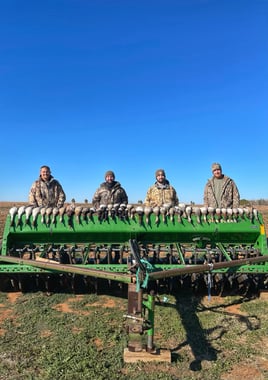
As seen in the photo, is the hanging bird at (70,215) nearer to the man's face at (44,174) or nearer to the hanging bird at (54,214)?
the hanging bird at (54,214)

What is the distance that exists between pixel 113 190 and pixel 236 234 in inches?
123

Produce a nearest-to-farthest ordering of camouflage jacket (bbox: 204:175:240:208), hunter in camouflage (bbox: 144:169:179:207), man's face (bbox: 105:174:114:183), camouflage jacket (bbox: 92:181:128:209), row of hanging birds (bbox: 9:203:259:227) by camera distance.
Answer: row of hanging birds (bbox: 9:203:259:227), camouflage jacket (bbox: 204:175:240:208), camouflage jacket (bbox: 92:181:128:209), man's face (bbox: 105:174:114:183), hunter in camouflage (bbox: 144:169:179:207)

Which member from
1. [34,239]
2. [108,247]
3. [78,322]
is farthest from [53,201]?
[78,322]

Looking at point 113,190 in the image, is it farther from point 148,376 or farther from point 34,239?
point 148,376

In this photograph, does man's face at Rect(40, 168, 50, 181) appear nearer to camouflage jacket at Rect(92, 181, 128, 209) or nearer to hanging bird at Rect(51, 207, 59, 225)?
camouflage jacket at Rect(92, 181, 128, 209)

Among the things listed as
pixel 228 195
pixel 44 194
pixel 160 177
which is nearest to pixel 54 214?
pixel 44 194

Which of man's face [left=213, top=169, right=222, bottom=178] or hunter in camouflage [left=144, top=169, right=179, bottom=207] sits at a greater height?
man's face [left=213, top=169, right=222, bottom=178]

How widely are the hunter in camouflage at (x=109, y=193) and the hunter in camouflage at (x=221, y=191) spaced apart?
2.21 metres

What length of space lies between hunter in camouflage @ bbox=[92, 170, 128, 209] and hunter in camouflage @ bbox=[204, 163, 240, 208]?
221 centimetres

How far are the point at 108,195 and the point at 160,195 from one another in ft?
4.39

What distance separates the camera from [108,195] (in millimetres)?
8484

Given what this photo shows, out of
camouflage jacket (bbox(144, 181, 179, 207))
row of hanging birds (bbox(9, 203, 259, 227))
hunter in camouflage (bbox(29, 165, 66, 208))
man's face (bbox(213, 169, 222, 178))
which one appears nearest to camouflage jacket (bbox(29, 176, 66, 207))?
hunter in camouflage (bbox(29, 165, 66, 208))

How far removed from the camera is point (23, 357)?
4.27 meters

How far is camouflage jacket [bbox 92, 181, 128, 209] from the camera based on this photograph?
334 inches
